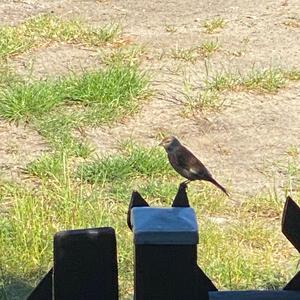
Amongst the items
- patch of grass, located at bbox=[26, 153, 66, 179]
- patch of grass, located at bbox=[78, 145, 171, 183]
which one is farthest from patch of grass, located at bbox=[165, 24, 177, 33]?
patch of grass, located at bbox=[26, 153, 66, 179]

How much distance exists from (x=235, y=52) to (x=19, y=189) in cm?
302

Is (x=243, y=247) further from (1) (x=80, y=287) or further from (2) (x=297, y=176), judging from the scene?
(1) (x=80, y=287)

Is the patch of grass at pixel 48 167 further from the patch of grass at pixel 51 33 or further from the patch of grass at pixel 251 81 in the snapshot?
the patch of grass at pixel 51 33

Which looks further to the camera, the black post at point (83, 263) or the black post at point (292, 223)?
the black post at point (292, 223)

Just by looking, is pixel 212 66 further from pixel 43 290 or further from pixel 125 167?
pixel 43 290

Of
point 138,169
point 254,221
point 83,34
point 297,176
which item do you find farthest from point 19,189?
point 83,34

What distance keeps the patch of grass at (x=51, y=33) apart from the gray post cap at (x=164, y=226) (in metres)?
5.37

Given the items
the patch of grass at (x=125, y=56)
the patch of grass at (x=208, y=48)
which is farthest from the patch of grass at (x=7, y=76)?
the patch of grass at (x=208, y=48)

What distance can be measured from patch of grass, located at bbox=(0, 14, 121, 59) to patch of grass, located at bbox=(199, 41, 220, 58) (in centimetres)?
68

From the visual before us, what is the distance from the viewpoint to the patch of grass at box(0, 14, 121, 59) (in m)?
6.97

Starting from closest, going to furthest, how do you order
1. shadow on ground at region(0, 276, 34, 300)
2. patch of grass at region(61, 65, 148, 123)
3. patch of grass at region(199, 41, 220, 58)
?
shadow on ground at region(0, 276, 34, 300) → patch of grass at region(61, 65, 148, 123) → patch of grass at region(199, 41, 220, 58)

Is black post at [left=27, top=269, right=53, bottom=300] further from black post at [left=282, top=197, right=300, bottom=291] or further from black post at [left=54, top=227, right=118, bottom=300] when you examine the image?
black post at [left=282, top=197, right=300, bottom=291]

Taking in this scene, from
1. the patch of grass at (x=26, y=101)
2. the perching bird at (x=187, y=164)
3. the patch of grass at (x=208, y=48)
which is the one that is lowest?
the patch of grass at (x=208, y=48)

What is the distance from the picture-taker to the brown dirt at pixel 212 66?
18.1 feet
